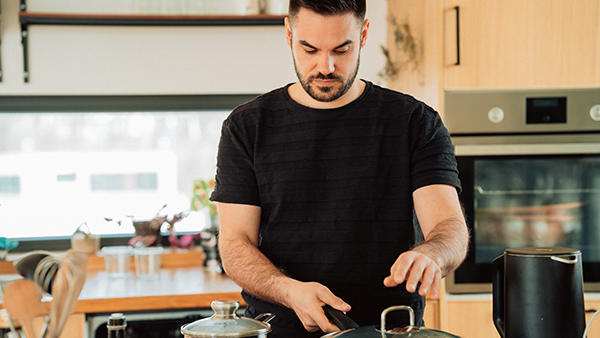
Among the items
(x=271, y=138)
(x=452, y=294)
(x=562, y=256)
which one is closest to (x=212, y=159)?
(x=452, y=294)

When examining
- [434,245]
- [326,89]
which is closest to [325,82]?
[326,89]

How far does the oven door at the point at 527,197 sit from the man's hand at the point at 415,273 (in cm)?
122

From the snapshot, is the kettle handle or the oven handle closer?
the kettle handle

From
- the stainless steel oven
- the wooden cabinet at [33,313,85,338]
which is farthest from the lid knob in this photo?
the stainless steel oven

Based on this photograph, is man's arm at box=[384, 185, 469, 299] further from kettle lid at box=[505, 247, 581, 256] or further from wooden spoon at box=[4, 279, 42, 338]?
wooden spoon at box=[4, 279, 42, 338]

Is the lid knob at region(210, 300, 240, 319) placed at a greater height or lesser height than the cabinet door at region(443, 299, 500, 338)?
greater

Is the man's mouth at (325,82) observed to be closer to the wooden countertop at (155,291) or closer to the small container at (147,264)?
the wooden countertop at (155,291)

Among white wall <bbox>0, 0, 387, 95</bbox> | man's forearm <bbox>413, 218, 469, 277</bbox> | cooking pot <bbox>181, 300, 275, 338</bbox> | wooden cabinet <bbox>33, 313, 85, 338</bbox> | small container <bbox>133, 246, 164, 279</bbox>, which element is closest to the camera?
cooking pot <bbox>181, 300, 275, 338</bbox>

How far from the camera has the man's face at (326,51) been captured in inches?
47.7

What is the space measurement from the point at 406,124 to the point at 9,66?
1975 mm

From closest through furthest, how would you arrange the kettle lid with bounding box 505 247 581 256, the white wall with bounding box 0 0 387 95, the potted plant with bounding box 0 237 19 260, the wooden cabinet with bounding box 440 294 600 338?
1. the kettle lid with bounding box 505 247 581 256
2. the wooden cabinet with bounding box 440 294 600 338
3. the potted plant with bounding box 0 237 19 260
4. the white wall with bounding box 0 0 387 95

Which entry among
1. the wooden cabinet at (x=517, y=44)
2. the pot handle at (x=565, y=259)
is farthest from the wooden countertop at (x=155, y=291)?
the pot handle at (x=565, y=259)

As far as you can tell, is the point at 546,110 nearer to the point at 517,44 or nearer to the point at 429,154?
the point at 517,44

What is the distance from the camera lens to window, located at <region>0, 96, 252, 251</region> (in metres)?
2.63
